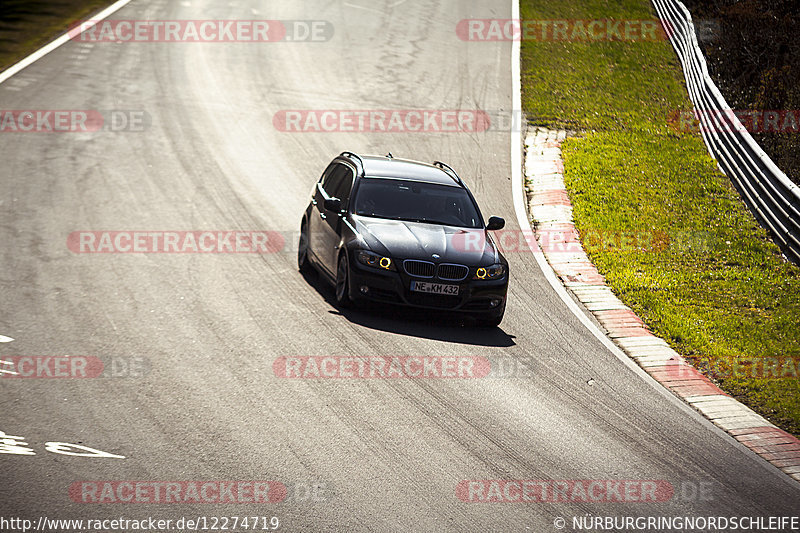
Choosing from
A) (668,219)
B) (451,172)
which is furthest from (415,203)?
(668,219)

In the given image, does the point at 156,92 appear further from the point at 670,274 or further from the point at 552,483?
the point at 552,483

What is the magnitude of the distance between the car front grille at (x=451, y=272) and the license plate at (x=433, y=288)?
4.0 inches

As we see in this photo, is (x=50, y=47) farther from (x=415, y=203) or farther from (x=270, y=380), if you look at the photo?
(x=270, y=380)

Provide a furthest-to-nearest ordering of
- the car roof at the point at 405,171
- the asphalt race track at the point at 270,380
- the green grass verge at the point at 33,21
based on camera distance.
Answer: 1. the green grass verge at the point at 33,21
2. the car roof at the point at 405,171
3. the asphalt race track at the point at 270,380

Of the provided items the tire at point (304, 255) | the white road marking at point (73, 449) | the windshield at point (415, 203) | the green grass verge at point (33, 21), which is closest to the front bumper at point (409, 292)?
the windshield at point (415, 203)

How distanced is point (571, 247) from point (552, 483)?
802 cm

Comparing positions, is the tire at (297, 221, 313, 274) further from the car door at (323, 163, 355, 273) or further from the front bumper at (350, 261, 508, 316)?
the front bumper at (350, 261, 508, 316)

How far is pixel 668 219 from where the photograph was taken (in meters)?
15.6

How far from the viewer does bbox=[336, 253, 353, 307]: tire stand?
1081 cm

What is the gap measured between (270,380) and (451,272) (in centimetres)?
302

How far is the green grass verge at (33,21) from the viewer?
22797 mm

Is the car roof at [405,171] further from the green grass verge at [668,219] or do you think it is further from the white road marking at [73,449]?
the white road marking at [73,449]

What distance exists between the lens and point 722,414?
9297mm

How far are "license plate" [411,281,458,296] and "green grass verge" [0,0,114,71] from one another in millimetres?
15099
